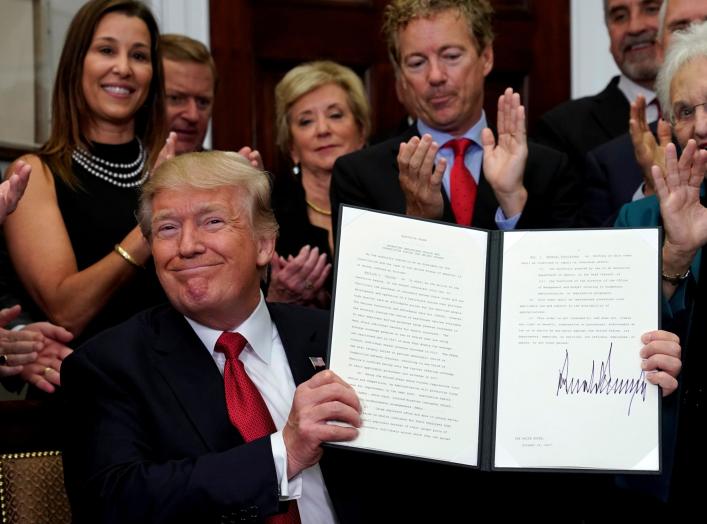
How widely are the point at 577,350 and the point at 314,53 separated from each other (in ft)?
8.72

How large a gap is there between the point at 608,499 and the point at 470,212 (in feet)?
2.96

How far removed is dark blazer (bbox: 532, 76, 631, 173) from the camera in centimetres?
420

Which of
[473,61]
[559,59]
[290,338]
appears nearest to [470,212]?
[473,61]

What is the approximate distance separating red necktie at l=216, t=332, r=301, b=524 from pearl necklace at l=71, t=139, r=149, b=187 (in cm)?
99

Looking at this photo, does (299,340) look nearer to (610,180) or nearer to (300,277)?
(300,277)

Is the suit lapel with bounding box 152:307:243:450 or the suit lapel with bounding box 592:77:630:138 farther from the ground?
the suit lapel with bounding box 592:77:630:138

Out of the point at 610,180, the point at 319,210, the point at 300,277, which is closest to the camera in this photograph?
the point at 300,277

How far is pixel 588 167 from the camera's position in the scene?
12.6 ft

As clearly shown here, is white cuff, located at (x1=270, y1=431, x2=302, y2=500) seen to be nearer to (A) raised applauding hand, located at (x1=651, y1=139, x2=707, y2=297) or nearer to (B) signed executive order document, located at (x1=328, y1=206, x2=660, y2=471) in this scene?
(B) signed executive order document, located at (x1=328, y1=206, x2=660, y2=471)

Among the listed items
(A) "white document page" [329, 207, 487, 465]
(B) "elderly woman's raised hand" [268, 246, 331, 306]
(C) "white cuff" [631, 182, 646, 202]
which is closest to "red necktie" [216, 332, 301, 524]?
(A) "white document page" [329, 207, 487, 465]

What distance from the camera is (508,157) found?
337 centimetres

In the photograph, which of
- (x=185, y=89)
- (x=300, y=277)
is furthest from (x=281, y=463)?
(x=185, y=89)

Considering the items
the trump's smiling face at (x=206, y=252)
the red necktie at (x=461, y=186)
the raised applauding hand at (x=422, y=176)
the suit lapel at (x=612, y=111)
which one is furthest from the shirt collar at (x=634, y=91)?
the trump's smiling face at (x=206, y=252)

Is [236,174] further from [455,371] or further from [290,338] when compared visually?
[455,371]
